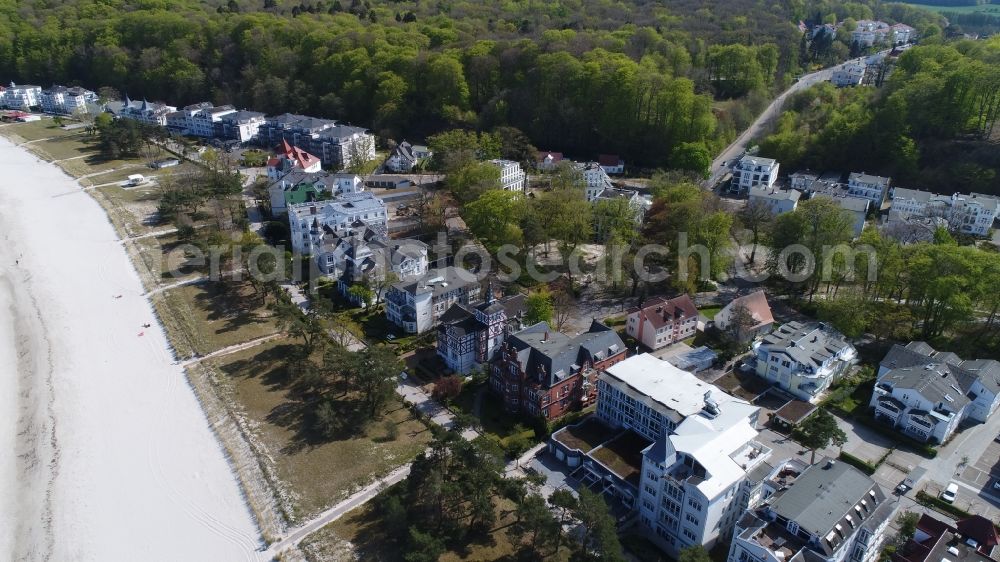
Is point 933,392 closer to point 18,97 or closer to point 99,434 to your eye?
point 99,434

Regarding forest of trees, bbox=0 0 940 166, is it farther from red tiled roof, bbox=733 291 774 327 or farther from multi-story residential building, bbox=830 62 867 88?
red tiled roof, bbox=733 291 774 327

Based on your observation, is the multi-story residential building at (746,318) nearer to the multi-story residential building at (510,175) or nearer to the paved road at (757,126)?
the multi-story residential building at (510,175)

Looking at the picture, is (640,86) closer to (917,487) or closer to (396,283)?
(396,283)

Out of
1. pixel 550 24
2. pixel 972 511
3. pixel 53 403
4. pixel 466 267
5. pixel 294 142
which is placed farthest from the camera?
pixel 550 24

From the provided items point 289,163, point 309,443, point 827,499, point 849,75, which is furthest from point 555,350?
point 849,75

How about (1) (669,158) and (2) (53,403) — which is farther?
(1) (669,158)

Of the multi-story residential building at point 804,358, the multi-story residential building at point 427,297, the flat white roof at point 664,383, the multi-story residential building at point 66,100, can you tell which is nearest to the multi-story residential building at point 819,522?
the flat white roof at point 664,383

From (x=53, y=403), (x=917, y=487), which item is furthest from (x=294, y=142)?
(x=917, y=487)
